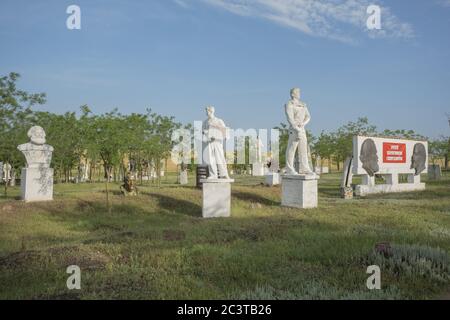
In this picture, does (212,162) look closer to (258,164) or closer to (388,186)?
(388,186)

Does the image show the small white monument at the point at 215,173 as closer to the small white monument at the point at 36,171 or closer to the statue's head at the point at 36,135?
the small white monument at the point at 36,171

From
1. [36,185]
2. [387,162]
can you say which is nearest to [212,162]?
[36,185]

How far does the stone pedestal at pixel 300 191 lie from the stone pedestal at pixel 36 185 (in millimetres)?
9407

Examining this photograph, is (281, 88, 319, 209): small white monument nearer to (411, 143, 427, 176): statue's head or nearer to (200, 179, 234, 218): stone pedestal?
(200, 179, 234, 218): stone pedestal

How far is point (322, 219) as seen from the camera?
10.1 metres

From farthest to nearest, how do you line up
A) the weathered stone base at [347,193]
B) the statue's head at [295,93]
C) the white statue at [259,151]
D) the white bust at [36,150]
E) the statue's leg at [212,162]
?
the white statue at [259,151], the weathered stone base at [347,193], the white bust at [36,150], the statue's head at [295,93], the statue's leg at [212,162]

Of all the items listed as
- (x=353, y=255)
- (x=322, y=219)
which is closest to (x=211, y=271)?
(x=353, y=255)

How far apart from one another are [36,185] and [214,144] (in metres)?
7.54

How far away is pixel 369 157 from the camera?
18594mm

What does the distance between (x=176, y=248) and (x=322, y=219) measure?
5.27m

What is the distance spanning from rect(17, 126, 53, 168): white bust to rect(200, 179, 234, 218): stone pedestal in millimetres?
7481

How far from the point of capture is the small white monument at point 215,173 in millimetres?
11266

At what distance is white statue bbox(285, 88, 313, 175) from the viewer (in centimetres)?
1299

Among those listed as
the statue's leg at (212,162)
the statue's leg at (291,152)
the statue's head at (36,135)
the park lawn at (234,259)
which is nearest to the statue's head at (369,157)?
the statue's leg at (291,152)
